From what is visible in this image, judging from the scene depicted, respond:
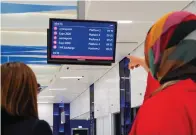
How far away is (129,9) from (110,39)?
86 cm

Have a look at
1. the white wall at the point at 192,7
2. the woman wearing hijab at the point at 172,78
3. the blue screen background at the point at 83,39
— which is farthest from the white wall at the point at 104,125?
the woman wearing hijab at the point at 172,78

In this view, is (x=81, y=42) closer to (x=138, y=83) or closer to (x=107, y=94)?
(x=138, y=83)

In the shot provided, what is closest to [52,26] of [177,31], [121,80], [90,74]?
[177,31]

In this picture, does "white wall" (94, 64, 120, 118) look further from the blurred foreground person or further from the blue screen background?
the blurred foreground person

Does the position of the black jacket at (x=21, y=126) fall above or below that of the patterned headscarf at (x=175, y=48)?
below

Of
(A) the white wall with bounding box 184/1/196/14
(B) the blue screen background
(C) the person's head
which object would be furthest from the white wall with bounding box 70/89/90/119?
(C) the person's head

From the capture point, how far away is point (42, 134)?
1.89 m

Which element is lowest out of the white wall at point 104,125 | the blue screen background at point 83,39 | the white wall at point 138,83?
the white wall at point 104,125

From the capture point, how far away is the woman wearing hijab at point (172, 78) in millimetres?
1175

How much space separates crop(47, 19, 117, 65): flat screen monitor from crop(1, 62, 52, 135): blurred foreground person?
3.50 meters

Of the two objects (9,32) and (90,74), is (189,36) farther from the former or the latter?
(90,74)

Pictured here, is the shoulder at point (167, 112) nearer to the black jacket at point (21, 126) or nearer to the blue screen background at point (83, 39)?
the black jacket at point (21, 126)

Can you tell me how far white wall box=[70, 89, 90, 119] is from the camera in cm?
1931


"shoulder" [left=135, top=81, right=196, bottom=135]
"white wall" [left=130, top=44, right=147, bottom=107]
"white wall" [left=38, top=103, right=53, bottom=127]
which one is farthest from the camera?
"white wall" [left=38, top=103, right=53, bottom=127]
